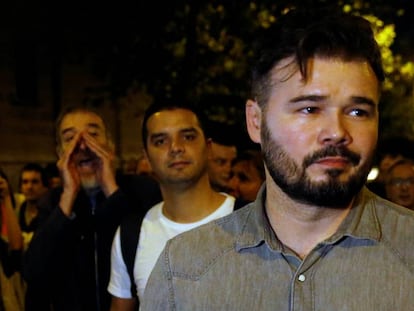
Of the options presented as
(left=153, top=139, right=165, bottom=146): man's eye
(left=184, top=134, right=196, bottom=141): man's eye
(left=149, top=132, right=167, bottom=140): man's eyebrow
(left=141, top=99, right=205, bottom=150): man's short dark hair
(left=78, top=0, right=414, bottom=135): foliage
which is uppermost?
(left=78, top=0, right=414, bottom=135): foliage

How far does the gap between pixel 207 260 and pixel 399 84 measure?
18889 mm

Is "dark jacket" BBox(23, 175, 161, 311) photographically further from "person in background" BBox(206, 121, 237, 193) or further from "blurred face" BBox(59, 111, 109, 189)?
"person in background" BBox(206, 121, 237, 193)

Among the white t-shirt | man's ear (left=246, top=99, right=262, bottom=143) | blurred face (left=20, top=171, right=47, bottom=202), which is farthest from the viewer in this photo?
blurred face (left=20, top=171, right=47, bottom=202)

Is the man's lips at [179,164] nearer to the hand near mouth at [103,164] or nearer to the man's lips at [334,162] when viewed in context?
the hand near mouth at [103,164]

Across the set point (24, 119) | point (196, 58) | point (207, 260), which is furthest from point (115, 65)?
point (207, 260)

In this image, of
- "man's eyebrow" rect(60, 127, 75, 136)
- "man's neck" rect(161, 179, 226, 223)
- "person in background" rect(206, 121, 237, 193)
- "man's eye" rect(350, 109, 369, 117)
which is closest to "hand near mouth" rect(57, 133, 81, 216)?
"man's eyebrow" rect(60, 127, 75, 136)

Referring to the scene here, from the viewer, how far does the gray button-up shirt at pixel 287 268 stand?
185 centimetres

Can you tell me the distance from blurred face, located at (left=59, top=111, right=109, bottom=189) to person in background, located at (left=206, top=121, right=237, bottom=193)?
127 cm

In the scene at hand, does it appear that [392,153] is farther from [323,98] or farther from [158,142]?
[323,98]

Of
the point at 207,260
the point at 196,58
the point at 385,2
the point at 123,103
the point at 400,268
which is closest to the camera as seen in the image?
the point at 400,268

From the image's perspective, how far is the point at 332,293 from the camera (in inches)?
73.5

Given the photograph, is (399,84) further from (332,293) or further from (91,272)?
(332,293)

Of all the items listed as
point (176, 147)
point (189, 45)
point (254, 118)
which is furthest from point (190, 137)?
point (189, 45)

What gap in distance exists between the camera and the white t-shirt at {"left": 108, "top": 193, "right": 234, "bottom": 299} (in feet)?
11.2
